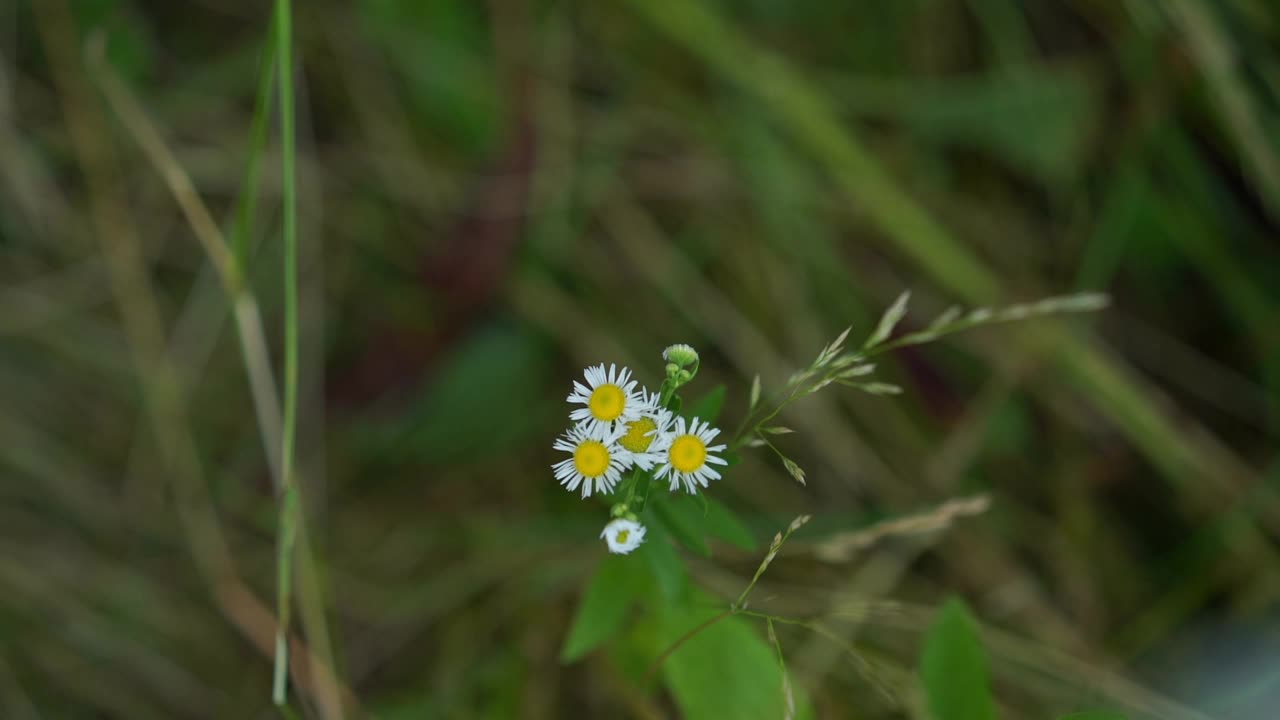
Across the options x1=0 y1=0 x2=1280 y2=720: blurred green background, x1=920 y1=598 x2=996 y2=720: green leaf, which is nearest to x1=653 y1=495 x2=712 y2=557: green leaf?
x1=920 y1=598 x2=996 y2=720: green leaf

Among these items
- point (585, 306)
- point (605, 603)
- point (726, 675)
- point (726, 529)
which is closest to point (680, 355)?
point (726, 529)

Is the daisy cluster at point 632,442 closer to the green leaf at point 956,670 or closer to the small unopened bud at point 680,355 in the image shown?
the small unopened bud at point 680,355

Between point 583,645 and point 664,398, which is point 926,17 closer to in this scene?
point 664,398

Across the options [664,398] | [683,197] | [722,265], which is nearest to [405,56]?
[683,197]

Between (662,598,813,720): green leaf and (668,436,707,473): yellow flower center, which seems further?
(662,598,813,720): green leaf

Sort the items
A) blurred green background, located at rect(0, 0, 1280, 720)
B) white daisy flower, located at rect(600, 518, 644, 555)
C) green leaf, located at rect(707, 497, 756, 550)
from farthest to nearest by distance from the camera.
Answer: blurred green background, located at rect(0, 0, 1280, 720), green leaf, located at rect(707, 497, 756, 550), white daisy flower, located at rect(600, 518, 644, 555)

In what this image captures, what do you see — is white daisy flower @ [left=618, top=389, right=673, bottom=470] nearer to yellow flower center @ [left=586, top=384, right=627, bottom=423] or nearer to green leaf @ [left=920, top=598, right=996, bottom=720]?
yellow flower center @ [left=586, top=384, right=627, bottom=423]

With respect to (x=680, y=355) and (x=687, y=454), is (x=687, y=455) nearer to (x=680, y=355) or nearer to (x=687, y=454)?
(x=687, y=454)
